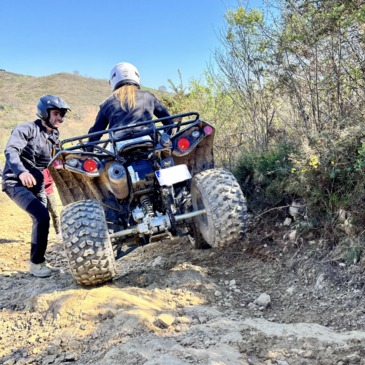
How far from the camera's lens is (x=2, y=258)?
5.49 m

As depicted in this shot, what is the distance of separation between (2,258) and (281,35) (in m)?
4.78

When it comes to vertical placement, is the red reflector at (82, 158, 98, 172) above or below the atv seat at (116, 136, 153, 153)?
below

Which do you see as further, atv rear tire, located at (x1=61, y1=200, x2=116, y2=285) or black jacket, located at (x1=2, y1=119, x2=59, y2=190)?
black jacket, located at (x1=2, y1=119, x2=59, y2=190)

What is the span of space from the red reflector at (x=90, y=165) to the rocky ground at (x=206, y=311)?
1045 millimetres

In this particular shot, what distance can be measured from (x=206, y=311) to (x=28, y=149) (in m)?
2.90

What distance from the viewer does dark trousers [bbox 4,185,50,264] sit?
14.4ft

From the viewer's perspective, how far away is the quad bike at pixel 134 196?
11.4 ft

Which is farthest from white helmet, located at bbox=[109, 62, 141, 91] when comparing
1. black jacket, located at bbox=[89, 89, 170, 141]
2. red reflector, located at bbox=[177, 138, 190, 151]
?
red reflector, located at bbox=[177, 138, 190, 151]

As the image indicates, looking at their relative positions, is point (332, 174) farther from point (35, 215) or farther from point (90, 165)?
point (35, 215)

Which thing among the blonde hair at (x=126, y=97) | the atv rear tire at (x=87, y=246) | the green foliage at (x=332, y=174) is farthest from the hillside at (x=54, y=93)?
the green foliage at (x=332, y=174)

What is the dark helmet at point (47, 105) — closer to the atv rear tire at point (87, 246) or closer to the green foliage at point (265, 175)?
the atv rear tire at point (87, 246)

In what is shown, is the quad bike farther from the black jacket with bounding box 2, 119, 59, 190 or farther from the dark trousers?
the black jacket with bounding box 2, 119, 59, 190

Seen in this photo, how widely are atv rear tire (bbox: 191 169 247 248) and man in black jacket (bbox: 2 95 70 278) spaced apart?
175cm

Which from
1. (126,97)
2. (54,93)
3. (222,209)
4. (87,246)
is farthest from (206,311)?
(54,93)
